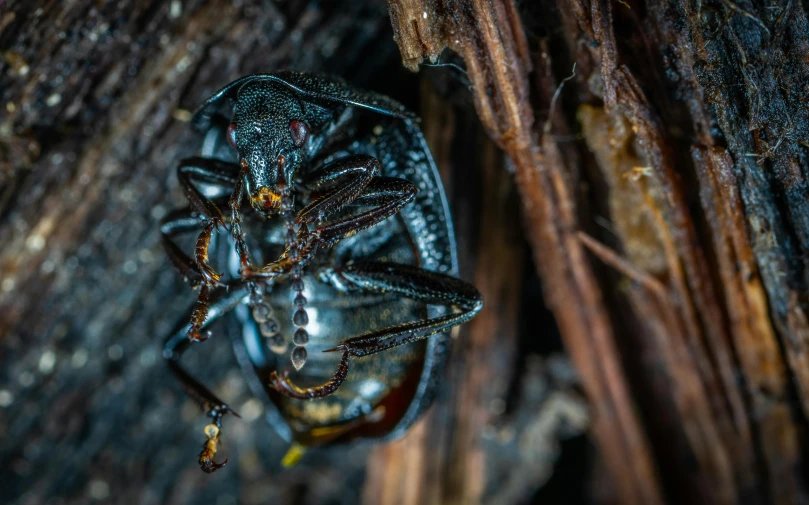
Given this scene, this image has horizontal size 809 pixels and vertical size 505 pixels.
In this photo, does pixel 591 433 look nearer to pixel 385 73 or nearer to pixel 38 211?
pixel 385 73

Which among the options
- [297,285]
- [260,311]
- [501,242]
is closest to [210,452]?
[260,311]

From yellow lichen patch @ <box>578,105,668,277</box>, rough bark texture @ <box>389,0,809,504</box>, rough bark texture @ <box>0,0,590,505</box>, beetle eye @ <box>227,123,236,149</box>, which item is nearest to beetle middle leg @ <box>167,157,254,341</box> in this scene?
beetle eye @ <box>227,123,236,149</box>

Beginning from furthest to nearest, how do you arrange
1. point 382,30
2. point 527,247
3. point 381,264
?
point 527,247 < point 382,30 < point 381,264

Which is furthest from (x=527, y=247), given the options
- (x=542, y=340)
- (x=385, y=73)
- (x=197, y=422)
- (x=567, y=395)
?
(x=197, y=422)

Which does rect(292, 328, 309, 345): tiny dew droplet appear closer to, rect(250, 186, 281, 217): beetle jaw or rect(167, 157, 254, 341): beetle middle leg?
rect(167, 157, 254, 341): beetle middle leg

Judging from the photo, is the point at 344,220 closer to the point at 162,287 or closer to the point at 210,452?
the point at 210,452

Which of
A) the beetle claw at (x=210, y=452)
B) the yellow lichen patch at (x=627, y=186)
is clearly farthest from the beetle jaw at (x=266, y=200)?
the yellow lichen patch at (x=627, y=186)

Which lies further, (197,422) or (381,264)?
(197,422)
